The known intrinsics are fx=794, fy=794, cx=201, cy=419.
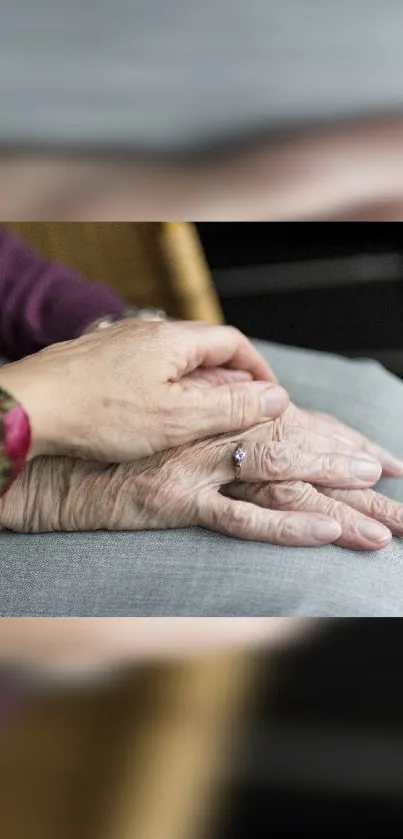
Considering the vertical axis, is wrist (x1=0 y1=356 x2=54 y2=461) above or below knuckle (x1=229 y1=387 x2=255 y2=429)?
above

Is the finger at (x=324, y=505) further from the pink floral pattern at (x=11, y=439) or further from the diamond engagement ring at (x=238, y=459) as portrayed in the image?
the pink floral pattern at (x=11, y=439)

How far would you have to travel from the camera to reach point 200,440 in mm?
423

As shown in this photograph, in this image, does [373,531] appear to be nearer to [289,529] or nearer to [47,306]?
[289,529]

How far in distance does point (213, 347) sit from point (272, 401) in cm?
5

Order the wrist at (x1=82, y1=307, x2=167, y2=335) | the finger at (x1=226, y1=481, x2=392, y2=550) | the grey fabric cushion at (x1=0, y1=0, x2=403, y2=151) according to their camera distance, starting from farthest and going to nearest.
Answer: the wrist at (x1=82, y1=307, x2=167, y2=335) < the finger at (x1=226, y1=481, x2=392, y2=550) < the grey fabric cushion at (x1=0, y1=0, x2=403, y2=151)

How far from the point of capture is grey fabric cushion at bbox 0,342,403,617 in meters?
0.28

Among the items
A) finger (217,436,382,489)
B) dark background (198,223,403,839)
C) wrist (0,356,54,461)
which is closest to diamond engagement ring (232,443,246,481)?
finger (217,436,382,489)

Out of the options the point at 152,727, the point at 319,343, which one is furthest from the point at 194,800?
the point at 319,343

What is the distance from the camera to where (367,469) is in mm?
451

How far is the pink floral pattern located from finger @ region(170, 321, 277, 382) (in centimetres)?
12

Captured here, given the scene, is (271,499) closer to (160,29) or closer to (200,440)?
(200,440)

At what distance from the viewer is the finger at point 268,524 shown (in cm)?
37

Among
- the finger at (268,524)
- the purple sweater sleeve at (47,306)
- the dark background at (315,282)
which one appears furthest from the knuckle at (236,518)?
the purple sweater sleeve at (47,306)

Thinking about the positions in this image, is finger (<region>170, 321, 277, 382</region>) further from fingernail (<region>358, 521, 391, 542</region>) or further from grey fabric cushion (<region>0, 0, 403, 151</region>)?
grey fabric cushion (<region>0, 0, 403, 151</region>)
